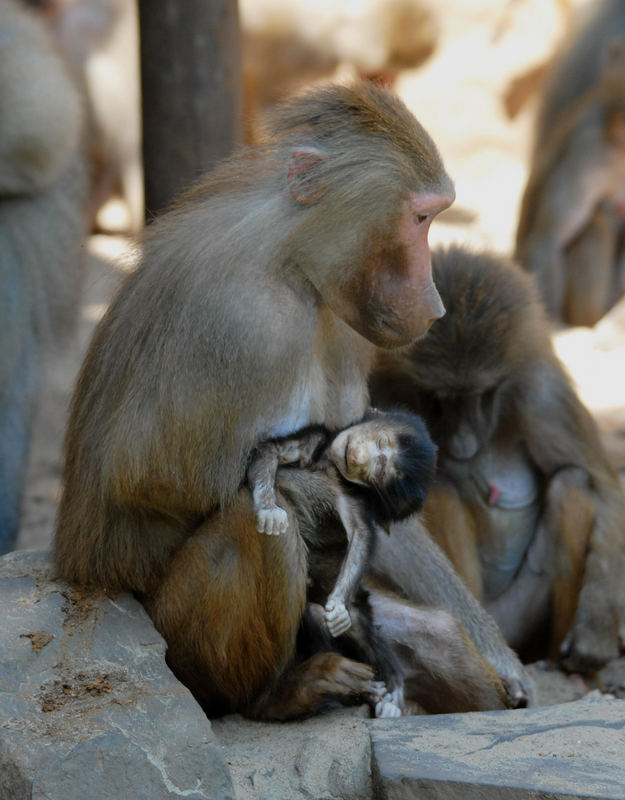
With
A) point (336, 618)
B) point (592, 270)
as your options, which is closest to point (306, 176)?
point (336, 618)

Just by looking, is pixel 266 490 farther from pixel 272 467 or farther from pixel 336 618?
pixel 336 618

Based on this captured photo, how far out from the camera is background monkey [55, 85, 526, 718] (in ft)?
8.54

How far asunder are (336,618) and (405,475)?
42 centimetres

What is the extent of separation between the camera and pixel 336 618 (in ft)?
8.55

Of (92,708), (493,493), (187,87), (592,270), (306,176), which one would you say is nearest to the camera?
(92,708)

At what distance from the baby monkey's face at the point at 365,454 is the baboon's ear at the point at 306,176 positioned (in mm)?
545

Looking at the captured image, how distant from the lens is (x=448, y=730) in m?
2.60

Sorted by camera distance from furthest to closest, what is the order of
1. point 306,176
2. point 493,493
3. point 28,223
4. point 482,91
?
point 482,91
point 28,223
point 493,493
point 306,176

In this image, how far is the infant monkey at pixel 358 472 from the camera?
8.68 ft

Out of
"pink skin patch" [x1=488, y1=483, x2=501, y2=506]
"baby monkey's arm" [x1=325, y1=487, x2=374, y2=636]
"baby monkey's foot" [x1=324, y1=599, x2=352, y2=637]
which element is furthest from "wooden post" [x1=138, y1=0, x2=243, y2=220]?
"baby monkey's foot" [x1=324, y1=599, x2=352, y2=637]

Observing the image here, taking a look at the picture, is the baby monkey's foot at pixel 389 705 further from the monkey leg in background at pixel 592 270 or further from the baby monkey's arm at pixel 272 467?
the monkey leg in background at pixel 592 270

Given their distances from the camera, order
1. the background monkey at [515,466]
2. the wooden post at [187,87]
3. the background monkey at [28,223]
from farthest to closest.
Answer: the background monkey at [28,223]
the wooden post at [187,87]
the background monkey at [515,466]

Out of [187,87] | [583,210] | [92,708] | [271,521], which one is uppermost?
[187,87]

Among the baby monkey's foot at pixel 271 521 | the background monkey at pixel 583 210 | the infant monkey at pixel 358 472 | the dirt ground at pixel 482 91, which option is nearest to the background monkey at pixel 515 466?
the infant monkey at pixel 358 472
